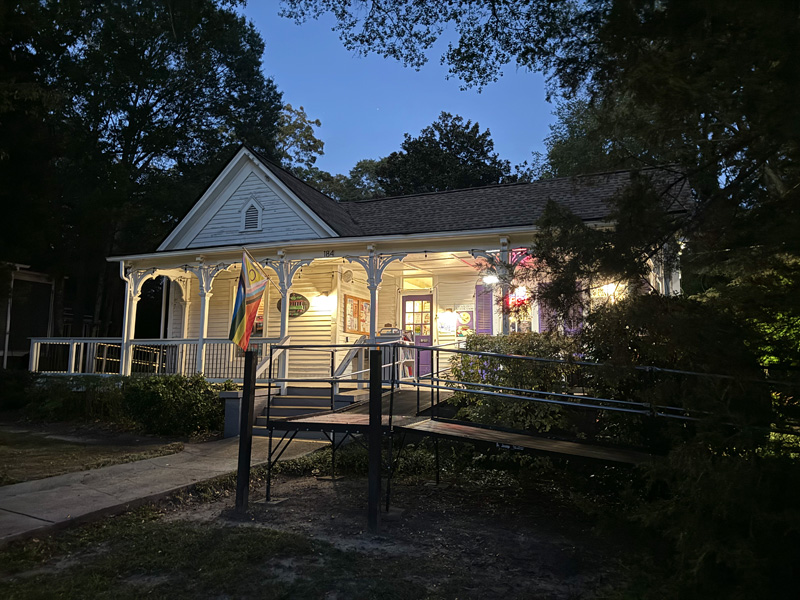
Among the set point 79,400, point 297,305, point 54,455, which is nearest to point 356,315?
point 297,305

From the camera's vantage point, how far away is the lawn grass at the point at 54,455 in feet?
25.5

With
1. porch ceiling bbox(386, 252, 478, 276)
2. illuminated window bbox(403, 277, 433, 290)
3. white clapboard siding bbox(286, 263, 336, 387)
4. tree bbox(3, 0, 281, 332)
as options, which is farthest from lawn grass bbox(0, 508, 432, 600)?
tree bbox(3, 0, 281, 332)

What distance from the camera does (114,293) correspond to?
23203 millimetres

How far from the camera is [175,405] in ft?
38.3

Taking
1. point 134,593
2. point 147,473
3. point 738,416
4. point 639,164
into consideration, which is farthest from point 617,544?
point 147,473

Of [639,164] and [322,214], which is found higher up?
[322,214]

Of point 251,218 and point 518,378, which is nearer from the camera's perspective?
point 518,378

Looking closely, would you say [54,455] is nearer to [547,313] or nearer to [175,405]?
[175,405]

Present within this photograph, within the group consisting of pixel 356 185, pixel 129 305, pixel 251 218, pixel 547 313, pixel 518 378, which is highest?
pixel 356 185

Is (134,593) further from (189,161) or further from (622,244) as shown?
(189,161)

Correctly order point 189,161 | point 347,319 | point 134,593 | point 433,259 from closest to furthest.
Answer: point 134,593
point 433,259
point 347,319
point 189,161

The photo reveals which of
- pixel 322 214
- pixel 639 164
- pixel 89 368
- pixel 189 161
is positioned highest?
pixel 189 161

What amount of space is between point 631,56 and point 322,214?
11360 mm

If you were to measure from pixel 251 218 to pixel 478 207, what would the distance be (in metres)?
6.30
